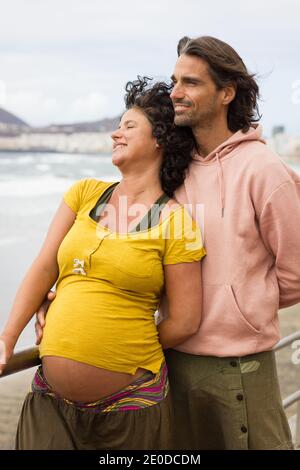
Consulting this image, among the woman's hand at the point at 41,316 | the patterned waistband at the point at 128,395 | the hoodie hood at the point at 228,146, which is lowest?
the patterned waistband at the point at 128,395

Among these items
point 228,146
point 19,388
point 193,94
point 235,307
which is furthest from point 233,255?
point 19,388

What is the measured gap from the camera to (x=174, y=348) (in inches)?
73.4

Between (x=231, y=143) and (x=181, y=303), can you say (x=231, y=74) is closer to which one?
(x=231, y=143)

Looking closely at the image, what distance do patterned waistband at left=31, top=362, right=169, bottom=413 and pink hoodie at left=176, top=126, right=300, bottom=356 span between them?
170mm

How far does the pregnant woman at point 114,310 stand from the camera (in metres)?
1.63

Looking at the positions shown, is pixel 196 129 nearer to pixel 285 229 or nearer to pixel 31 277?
pixel 285 229

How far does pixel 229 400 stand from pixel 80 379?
0.43 meters

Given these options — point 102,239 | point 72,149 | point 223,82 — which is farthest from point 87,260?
A: point 72,149

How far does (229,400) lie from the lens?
5.92 feet

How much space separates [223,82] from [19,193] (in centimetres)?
2786

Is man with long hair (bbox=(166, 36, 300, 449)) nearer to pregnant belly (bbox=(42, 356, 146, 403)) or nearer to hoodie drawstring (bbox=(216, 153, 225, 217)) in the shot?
hoodie drawstring (bbox=(216, 153, 225, 217))

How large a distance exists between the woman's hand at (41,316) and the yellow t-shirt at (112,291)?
0.08 ft

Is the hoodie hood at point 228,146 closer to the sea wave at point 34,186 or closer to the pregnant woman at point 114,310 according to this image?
the pregnant woman at point 114,310

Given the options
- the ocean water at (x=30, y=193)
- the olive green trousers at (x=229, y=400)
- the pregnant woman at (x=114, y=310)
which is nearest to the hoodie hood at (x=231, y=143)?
the pregnant woman at (x=114, y=310)
